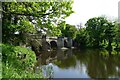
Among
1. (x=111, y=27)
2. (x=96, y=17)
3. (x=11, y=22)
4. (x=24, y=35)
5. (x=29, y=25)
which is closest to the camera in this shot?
(x=29, y=25)

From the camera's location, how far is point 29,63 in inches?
597

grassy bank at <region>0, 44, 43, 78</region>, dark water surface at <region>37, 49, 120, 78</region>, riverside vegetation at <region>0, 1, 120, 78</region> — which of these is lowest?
dark water surface at <region>37, 49, 120, 78</region>

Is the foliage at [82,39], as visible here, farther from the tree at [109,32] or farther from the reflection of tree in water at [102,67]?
the reflection of tree in water at [102,67]

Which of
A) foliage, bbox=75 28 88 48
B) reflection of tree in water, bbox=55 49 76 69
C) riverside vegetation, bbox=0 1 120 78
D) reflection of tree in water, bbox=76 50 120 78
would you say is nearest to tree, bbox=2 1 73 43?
riverside vegetation, bbox=0 1 120 78

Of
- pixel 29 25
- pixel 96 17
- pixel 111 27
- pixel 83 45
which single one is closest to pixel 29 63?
pixel 29 25

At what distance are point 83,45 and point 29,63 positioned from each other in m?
57.5

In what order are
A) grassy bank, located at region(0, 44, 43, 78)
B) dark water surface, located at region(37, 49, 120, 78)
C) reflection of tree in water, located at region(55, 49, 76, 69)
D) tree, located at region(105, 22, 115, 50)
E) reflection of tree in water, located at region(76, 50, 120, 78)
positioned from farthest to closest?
tree, located at region(105, 22, 115, 50)
reflection of tree in water, located at region(55, 49, 76, 69)
reflection of tree in water, located at region(76, 50, 120, 78)
dark water surface, located at region(37, 49, 120, 78)
grassy bank, located at region(0, 44, 43, 78)

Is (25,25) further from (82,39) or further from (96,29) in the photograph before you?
(82,39)

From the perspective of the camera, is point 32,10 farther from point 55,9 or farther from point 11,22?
point 11,22

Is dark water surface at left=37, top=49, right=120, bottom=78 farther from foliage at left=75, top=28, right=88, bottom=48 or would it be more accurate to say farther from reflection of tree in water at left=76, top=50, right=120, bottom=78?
foliage at left=75, top=28, right=88, bottom=48

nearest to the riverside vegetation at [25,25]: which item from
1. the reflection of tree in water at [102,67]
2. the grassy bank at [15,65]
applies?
the grassy bank at [15,65]

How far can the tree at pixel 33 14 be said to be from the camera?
15.3 metres

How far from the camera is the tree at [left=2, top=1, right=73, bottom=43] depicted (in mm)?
15297

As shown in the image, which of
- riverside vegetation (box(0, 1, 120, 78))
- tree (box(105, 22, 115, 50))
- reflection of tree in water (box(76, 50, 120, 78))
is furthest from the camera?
tree (box(105, 22, 115, 50))
